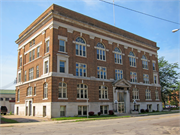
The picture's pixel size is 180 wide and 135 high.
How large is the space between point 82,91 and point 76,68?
13.5 ft

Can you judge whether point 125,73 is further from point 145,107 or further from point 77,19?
point 77,19

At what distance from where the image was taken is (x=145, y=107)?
1725 inches

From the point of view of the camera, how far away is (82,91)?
105ft

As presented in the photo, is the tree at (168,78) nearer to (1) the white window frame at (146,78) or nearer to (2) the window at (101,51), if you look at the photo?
(1) the white window frame at (146,78)

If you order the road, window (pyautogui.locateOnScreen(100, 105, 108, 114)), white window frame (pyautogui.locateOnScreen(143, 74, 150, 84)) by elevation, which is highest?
white window frame (pyautogui.locateOnScreen(143, 74, 150, 84))

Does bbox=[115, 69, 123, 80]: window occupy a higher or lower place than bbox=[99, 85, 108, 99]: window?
higher

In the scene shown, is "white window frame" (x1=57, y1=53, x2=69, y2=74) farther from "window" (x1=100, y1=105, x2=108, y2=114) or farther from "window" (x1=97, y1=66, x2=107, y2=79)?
"window" (x1=100, y1=105, x2=108, y2=114)

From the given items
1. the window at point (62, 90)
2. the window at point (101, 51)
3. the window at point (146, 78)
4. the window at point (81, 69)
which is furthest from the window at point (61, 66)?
the window at point (146, 78)

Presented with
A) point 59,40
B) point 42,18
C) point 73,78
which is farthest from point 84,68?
point 42,18

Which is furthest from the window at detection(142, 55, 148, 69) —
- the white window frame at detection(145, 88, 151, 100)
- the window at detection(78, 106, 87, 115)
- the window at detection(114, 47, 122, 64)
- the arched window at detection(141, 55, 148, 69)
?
the window at detection(78, 106, 87, 115)

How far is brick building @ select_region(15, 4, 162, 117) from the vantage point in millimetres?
29734

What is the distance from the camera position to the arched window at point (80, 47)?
32.9 m

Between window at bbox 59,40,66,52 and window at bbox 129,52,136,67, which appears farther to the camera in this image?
window at bbox 129,52,136,67

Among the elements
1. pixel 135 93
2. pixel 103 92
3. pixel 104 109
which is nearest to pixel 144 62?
pixel 135 93
